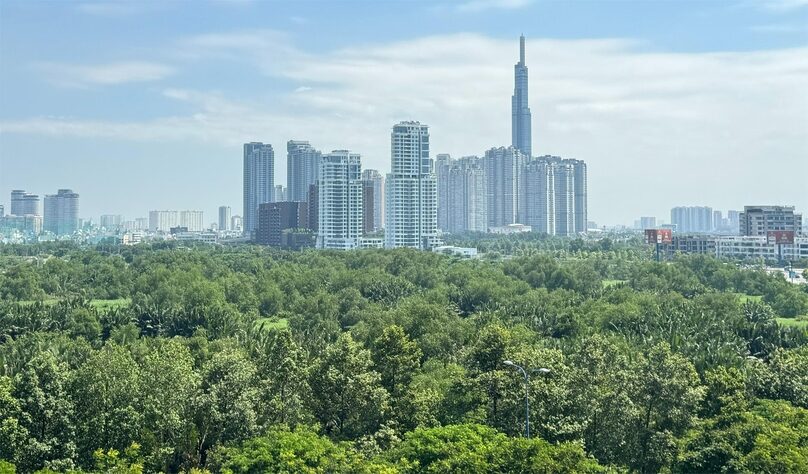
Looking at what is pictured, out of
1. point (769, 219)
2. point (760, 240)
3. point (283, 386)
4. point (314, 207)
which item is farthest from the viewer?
point (314, 207)

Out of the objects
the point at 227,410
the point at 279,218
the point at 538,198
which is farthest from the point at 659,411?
the point at 538,198

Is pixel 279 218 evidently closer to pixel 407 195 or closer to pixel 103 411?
pixel 407 195

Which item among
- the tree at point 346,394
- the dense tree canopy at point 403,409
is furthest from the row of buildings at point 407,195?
the tree at point 346,394

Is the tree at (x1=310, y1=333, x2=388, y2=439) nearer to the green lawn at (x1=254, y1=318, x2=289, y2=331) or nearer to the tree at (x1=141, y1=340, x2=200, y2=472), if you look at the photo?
the tree at (x1=141, y1=340, x2=200, y2=472)

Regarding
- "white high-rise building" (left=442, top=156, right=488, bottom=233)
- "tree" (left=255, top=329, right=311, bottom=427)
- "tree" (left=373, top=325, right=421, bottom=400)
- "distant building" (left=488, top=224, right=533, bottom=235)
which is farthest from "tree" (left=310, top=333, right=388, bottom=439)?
"white high-rise building" (left=442, top=156, right=488, bottom=233)

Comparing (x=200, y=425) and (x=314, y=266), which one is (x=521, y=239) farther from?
(x=200, y=425)

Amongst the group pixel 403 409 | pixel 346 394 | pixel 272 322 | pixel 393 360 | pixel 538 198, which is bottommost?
pixel 272 322
